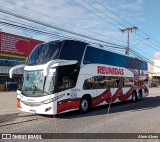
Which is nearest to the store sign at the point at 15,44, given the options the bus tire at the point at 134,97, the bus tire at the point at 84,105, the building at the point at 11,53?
the building at the point at 11,53

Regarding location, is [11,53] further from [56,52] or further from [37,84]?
[37,84]

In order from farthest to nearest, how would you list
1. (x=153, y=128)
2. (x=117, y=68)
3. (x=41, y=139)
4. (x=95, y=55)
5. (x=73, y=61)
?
(x=117, y=68) < (x=95, y=55) < (x=73, y=61) < (x=153, y=128) < (x=41, y=139)

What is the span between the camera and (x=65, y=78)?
1368cm

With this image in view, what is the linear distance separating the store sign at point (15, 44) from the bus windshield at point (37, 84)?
27.2 metres

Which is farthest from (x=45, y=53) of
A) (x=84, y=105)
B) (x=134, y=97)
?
(x=134, y=97)

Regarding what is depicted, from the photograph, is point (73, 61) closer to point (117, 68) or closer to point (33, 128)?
point (33, 128)

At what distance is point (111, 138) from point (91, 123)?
2.86 meters

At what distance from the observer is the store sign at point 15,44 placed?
Result: 130 ft

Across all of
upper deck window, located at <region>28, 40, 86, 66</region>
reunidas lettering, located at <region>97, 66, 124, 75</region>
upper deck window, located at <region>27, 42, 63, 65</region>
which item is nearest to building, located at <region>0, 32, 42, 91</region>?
reunidas lettering, located at <region>97, 66, 124, 75</region>

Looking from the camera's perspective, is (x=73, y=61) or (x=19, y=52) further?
(x=19, y=52)

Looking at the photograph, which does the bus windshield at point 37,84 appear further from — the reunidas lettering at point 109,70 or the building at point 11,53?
the building at point 11,53

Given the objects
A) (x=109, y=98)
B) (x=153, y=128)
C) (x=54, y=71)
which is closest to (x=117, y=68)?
(x=109, y=98)

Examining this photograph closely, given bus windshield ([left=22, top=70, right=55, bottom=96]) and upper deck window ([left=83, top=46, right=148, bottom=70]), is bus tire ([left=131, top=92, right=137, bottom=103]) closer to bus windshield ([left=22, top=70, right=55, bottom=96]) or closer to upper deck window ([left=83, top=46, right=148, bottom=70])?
upper deck window ([left=83, top=46, right=148, bottom=70])

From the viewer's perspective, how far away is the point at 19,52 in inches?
1654
